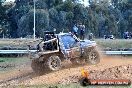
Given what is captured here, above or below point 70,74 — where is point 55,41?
above

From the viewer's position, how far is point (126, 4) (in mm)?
94375

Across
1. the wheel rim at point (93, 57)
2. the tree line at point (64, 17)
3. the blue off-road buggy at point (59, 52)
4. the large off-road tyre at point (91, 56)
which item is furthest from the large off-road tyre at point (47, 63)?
the tree line at point (64, 17)

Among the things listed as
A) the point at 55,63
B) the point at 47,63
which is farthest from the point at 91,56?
the point at 47,63

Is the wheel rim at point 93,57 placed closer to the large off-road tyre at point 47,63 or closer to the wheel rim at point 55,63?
the large off-road tyre at point 47,63

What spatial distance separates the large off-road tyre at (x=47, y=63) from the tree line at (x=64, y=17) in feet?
181

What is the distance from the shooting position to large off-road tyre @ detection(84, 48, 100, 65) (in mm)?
20984

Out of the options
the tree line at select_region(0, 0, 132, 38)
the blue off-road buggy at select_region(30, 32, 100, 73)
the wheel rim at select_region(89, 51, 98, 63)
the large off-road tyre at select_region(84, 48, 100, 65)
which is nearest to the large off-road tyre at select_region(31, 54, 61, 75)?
the blue off-road buggy at select_region(30, 32, 100, 73)

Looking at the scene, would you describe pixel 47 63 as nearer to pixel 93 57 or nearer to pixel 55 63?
pixel 55 63

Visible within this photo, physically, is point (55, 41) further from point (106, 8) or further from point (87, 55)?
point (106, 8)

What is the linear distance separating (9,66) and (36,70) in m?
4.78

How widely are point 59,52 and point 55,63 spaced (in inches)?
25.7

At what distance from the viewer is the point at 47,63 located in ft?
63.9

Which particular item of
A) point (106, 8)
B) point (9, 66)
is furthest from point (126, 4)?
point (9, 66)

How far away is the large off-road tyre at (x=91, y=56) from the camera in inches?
826
